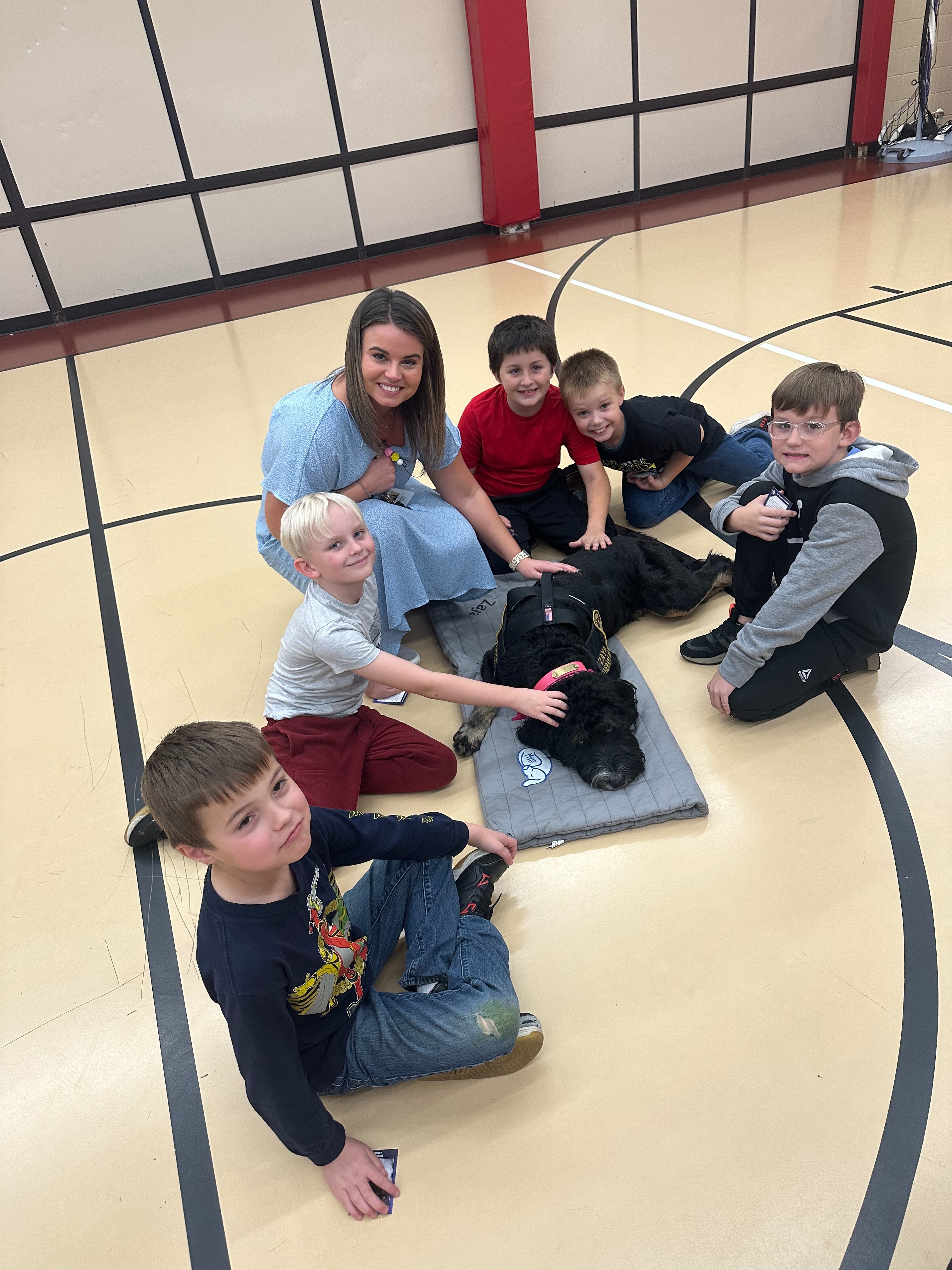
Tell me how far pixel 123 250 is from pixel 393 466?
5.86 metres

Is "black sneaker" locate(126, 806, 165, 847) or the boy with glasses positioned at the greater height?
the boy with glasses

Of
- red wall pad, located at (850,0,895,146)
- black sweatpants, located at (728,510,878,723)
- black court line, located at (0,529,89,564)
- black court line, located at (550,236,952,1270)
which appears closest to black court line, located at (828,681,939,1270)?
black court line, located at (550,236,952,1270)

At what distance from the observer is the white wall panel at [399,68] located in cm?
690

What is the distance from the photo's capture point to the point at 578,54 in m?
7.56

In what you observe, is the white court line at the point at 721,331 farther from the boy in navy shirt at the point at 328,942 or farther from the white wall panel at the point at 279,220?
the boy in navy shirt at the point at 328,942

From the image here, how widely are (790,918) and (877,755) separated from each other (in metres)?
0.58

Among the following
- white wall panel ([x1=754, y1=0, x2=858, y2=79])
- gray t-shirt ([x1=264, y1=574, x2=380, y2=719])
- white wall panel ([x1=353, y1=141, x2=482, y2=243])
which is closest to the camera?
gray t-shirt ([x1=264, y1=574, x2=380, y2=719])

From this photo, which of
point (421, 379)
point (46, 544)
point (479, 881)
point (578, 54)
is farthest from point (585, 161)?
point (479, 881)

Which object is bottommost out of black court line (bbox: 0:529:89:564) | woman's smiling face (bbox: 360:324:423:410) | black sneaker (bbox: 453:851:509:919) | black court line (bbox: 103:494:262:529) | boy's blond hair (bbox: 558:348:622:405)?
black court line (bbox: 103:494:262:529)

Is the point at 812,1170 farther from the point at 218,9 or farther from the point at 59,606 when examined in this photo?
the point at 218,9

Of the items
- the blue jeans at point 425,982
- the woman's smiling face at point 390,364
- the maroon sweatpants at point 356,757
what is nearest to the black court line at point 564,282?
the woman's smiling face at point 390,364

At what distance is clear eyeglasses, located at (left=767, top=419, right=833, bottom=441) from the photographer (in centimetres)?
199

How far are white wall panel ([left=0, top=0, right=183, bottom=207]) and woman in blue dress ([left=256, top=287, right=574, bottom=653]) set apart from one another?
559cm

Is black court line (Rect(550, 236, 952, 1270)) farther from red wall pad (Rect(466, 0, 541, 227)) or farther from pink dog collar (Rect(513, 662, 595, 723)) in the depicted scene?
red wall pad (Rect(466, 0, 541, 227))
